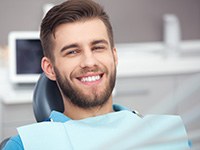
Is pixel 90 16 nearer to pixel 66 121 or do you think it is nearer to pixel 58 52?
pixel 58 52

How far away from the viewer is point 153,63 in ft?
9.40

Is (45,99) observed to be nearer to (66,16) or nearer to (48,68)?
(48,68)

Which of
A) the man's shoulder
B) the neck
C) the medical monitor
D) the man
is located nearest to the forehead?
the man

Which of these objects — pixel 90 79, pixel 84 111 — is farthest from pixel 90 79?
pixel 84 111

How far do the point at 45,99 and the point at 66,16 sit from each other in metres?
0.29

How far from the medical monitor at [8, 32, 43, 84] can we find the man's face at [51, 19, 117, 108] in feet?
4.46

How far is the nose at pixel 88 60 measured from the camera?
981 millimetres

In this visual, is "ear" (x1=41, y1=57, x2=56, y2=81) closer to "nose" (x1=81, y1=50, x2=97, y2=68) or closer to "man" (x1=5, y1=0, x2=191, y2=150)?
"man" (x1=5, y1=0, x2=191, y2=150)

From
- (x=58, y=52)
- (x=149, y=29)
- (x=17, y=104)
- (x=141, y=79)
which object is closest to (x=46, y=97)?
(x=58, y=52)

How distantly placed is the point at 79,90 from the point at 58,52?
120mm

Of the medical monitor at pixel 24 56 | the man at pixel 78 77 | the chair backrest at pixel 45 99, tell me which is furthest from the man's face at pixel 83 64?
the medical monitor at pixel 24 56

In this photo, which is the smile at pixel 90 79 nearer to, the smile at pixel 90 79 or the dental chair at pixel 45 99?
the smile at pixel 90 79

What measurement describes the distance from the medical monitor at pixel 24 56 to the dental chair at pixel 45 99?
1.20 m

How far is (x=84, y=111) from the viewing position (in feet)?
3.50
